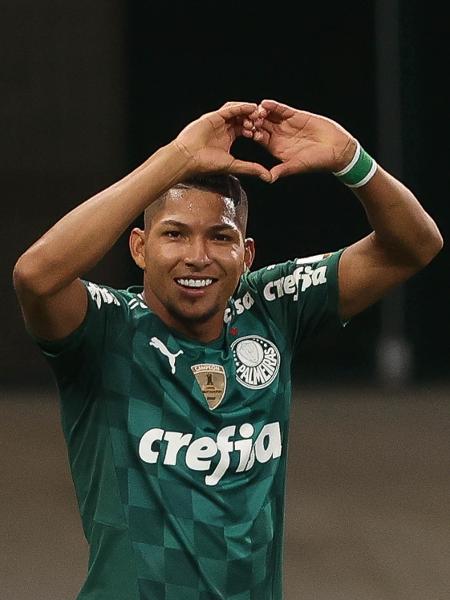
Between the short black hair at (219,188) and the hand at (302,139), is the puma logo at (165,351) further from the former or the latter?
the hand at (302,139)

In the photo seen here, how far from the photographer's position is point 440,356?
6852 mm

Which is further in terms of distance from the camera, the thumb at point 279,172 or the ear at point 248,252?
the ear at point 248,252

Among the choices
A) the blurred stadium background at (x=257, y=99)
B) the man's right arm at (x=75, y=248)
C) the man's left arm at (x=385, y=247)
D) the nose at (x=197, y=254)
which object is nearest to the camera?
the man's right arm at (x=75, y=248)

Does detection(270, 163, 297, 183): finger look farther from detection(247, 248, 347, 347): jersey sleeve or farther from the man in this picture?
detection(247, 248, 347, 347): jersey sleeve

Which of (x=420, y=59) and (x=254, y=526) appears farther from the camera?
(x=420, y=59)

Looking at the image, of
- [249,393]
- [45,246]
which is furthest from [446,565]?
[45,246]

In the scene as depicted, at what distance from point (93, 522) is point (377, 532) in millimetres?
2711

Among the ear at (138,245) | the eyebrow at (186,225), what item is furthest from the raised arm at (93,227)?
the ear at (138,245)

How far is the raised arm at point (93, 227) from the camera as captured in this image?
1.91 m

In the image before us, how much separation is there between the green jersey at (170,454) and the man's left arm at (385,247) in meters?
0.21

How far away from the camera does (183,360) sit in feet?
6.84

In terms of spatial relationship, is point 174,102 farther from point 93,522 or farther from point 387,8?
point 93,522

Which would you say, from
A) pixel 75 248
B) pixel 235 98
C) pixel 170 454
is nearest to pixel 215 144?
pixel 75 248

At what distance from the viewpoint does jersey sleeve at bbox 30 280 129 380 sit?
6.49 feet
